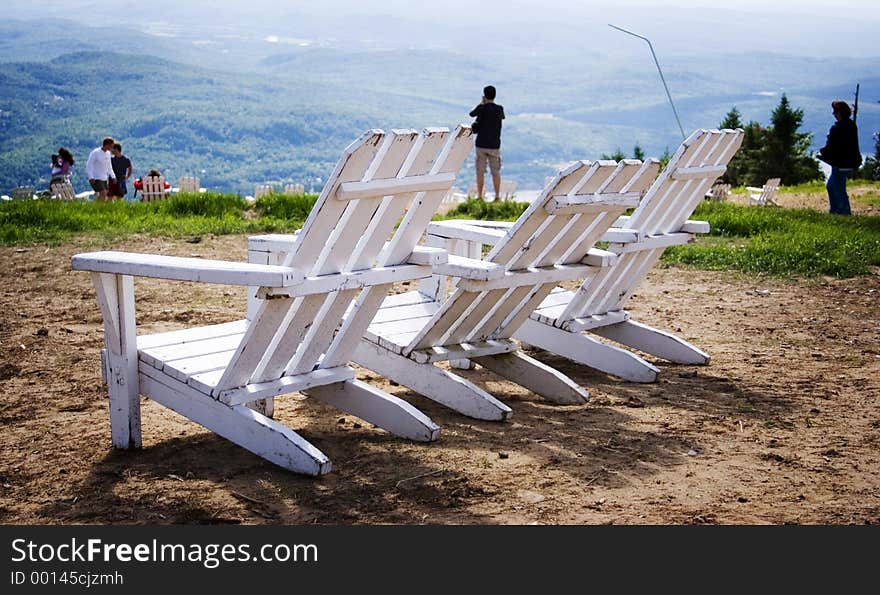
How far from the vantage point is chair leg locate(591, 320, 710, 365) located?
519 cm

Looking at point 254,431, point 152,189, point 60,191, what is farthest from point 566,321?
point 60,191

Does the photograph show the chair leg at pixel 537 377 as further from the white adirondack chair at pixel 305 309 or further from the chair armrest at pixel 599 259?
the white adirondack chair at pixel 305 309

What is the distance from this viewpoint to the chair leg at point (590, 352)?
4.84 meters

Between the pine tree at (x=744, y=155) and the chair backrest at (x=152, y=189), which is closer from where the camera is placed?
the chair backrest at (x=152, y=189)

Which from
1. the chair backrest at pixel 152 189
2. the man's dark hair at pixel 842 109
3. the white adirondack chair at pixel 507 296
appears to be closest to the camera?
the white adirondack chair at pixel 507 296

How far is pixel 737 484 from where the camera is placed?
3.38m

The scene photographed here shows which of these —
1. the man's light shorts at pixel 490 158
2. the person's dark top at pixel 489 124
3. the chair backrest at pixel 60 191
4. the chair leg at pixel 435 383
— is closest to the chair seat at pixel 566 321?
the chair leg at pixel 435 383

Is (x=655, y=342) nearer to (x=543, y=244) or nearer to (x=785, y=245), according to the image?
(x=543, y=244)

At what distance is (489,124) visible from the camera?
13.4m

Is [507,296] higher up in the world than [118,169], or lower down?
higher up

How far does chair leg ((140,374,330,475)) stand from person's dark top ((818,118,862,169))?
10045 mm

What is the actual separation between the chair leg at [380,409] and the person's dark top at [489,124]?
982cm

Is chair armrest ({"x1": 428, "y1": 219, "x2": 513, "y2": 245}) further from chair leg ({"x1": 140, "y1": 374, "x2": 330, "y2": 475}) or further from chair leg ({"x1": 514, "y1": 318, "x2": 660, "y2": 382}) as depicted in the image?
chair leg ({"x1": 140, "y1": 374, "x2": 330, "y2": 475})

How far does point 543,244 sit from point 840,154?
356 inches
